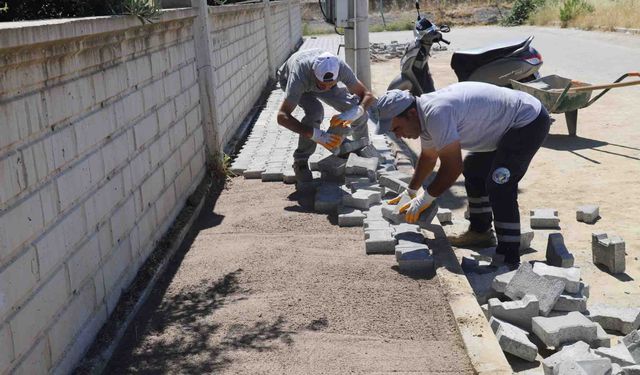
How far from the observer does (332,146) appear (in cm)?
650

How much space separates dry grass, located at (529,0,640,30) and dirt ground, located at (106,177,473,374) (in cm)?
2077

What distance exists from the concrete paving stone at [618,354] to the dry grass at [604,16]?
21508mm

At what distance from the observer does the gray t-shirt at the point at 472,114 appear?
4727 millimetres

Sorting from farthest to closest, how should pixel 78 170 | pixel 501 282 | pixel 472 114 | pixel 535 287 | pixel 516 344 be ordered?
pixel 472 114, pixel 501 282, pixel 535 287, pixel 516 344, pixel 78 170

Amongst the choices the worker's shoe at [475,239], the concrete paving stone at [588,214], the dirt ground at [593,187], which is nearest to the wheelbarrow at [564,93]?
the dirt ground at [593,187]

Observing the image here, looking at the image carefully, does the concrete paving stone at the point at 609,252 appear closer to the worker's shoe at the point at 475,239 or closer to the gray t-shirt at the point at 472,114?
the worker's shoe at the point at 475,239

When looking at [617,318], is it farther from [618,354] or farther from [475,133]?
[475,133]

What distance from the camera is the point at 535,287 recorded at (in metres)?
4.36

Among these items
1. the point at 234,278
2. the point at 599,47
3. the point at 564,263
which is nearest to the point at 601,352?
the point at 564,263

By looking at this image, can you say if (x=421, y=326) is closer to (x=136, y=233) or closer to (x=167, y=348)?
(x=167, y=348)

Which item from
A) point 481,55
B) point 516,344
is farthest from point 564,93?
point 516,344

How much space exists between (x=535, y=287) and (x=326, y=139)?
2.64 meters

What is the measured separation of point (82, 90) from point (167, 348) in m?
1.45

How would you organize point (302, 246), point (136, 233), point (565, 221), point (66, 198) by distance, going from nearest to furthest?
point (66, 198), point (136, 233), point (302, 246), point (565, 221)
